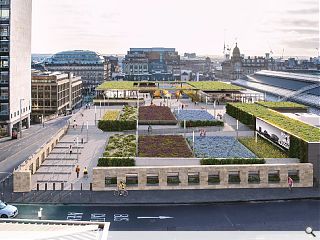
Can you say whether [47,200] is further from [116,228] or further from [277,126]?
[277,126]

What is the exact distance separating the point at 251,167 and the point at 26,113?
201 ft

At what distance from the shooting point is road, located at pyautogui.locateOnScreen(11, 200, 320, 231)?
39.7m

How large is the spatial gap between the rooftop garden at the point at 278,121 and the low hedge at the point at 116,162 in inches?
808

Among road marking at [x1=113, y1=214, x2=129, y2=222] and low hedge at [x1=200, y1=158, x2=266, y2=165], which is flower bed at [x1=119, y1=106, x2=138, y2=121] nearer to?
low hedge at [x1=200, y1=158, x2=266, y2=165]

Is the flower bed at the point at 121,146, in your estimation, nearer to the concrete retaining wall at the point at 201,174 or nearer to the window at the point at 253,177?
the concrete retaining wall at the point at 201,174

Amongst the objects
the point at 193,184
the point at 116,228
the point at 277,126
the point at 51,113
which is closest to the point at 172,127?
the point at 277,126

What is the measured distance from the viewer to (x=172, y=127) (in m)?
80.0

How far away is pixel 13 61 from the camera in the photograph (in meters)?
87.4

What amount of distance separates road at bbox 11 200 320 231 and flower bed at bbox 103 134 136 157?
43.1ft

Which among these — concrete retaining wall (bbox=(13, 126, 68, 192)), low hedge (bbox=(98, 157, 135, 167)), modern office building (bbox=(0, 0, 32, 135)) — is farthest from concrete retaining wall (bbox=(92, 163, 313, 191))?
modern office building (bbox=(0, 0, 32, 135))

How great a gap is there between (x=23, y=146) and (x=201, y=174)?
38.0 metres

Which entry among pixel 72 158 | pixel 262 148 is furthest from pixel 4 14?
pixel 262 148

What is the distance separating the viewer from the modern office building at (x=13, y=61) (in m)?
85.1

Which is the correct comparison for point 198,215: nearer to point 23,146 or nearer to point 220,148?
point 220,148
